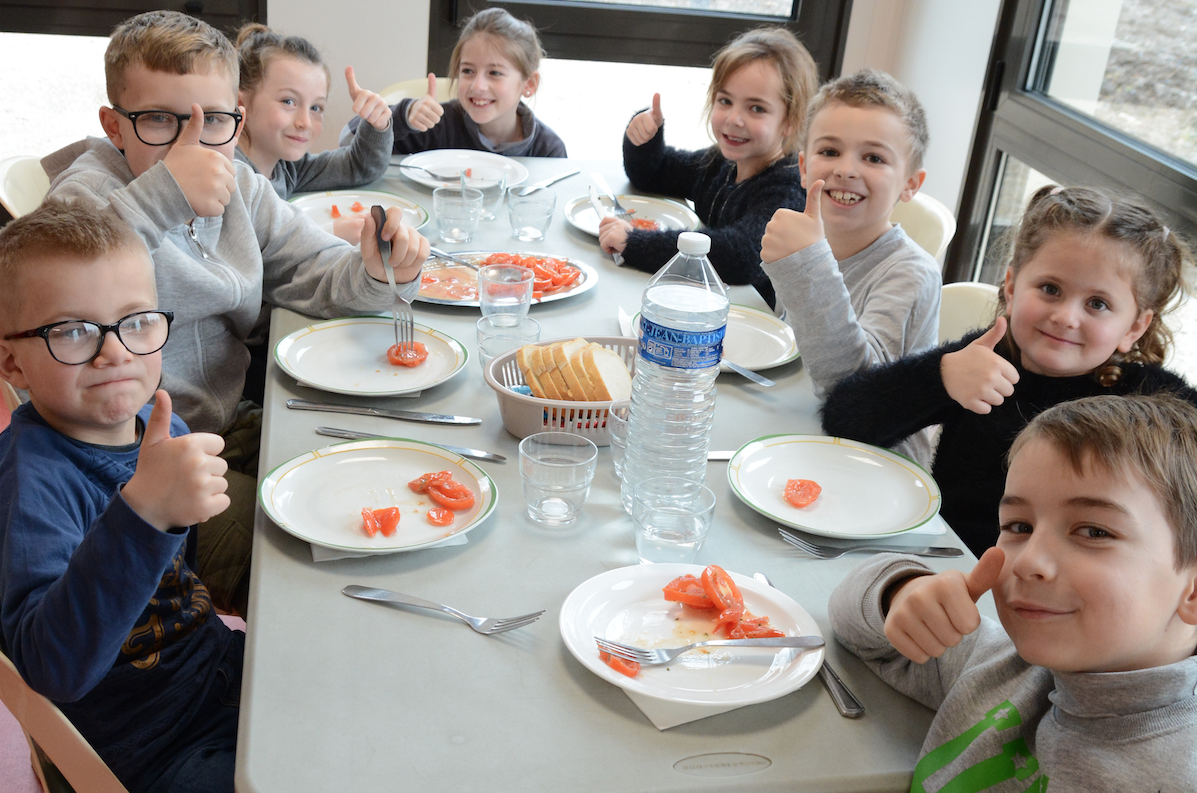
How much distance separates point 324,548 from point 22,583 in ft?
1.02

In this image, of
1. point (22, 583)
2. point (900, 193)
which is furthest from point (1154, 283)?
point (22, 583)

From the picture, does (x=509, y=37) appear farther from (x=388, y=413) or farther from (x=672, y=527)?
(x=672, y=527)

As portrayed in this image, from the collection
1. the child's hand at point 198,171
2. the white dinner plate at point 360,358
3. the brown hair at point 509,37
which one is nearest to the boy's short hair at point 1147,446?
the white dinner plate at point 360,358

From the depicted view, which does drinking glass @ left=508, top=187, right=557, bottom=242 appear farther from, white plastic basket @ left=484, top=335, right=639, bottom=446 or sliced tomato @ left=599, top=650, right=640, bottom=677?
sliced tomato @ left=599, top=650, right=640, bottom=677

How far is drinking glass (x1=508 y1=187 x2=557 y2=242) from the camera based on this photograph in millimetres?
2197

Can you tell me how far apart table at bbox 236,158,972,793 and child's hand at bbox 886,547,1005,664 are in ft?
0.27

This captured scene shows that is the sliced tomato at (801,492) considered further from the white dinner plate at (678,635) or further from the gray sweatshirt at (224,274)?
the gray sweatshirt at (224,274)

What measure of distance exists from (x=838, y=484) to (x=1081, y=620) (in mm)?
546

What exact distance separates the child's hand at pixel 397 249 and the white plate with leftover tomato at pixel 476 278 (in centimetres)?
11

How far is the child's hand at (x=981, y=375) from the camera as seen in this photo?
1.42m

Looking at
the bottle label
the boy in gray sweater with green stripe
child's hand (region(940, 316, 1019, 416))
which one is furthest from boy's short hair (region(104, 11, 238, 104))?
the boy in gray sweater with green stripe

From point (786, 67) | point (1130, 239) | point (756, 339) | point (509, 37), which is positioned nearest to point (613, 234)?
point (756, 339)

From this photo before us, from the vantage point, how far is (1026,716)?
91cm

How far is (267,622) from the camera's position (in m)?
1.02
